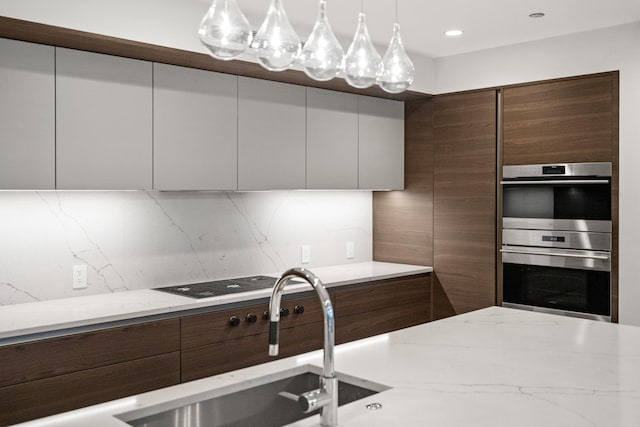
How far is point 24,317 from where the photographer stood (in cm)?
275

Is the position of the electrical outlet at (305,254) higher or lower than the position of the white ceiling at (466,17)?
lower

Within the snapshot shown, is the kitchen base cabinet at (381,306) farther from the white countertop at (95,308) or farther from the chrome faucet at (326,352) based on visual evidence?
the chrome faucet at (326,352)

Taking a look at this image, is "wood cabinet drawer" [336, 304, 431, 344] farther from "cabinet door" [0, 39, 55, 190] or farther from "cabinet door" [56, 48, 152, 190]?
"cabinet door" [0, 39, 55, 190]

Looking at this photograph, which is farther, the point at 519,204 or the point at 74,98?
the point at 519,204

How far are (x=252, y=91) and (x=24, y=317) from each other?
1.77m

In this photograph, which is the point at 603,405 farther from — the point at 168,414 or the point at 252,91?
the point at 252,91

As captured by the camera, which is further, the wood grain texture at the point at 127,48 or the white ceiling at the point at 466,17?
the white ceiling at the point at 466,17

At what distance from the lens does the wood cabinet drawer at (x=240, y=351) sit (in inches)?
122

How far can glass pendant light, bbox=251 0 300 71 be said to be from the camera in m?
1.73

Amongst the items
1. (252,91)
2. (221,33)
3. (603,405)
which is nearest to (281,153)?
(252,91)

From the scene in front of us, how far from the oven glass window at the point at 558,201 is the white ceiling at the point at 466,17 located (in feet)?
3.14

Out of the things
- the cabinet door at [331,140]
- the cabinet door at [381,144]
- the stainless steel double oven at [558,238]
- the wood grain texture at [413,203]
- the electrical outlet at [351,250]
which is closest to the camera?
the stainless steel double oven at [558,238]

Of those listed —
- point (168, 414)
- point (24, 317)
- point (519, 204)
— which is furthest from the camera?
point (519, 204)

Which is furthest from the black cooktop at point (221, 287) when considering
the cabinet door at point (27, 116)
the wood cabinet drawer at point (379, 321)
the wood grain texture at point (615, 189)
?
the wood grain texture at point (615, 189)
